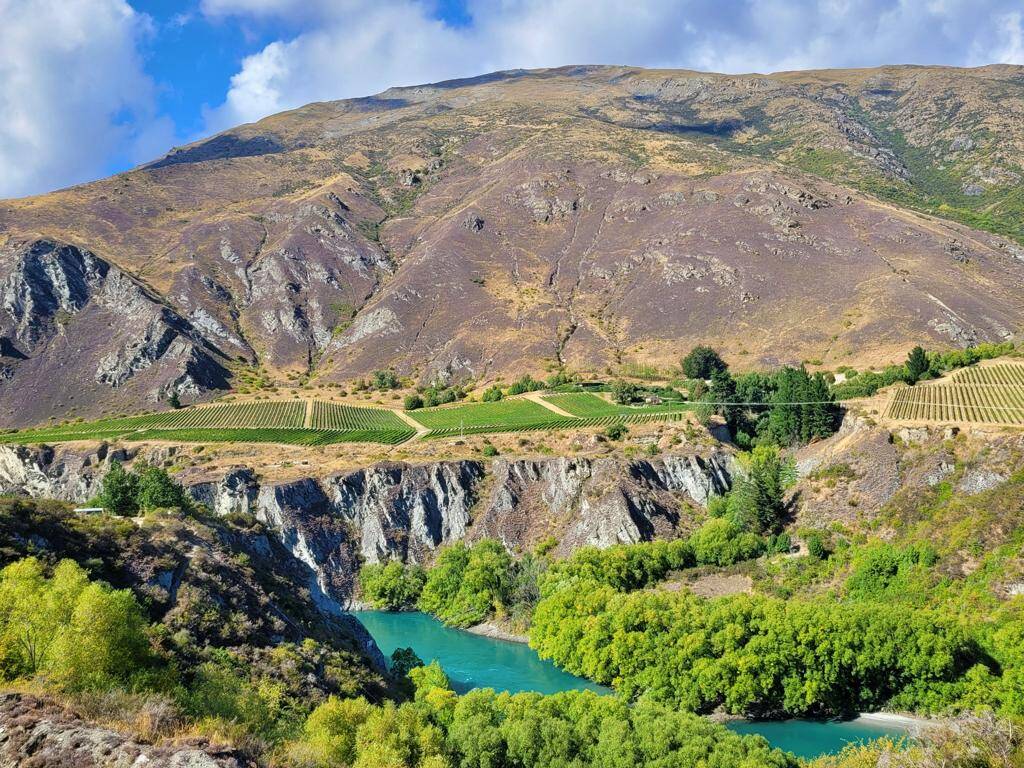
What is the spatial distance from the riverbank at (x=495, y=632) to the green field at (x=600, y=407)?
40.6m

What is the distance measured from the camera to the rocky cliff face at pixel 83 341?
144 meters

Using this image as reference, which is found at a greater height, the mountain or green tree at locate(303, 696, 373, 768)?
the mountain

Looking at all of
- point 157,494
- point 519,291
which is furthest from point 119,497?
point 519,291

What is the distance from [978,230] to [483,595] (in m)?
161

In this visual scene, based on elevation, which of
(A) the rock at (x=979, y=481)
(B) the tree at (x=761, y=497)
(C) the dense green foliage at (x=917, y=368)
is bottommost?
(B) the tree at (x=761, y=497)

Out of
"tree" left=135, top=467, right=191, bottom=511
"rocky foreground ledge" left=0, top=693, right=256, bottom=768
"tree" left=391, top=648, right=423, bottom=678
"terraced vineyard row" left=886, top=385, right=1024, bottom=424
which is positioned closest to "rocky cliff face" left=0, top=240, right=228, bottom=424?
"tree" left=135, top=467, right=191, bottom=511

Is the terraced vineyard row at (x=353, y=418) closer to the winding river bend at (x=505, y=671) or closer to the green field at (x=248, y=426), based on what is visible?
the green field at (x=248, y=426)

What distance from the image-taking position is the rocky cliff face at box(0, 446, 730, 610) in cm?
8725

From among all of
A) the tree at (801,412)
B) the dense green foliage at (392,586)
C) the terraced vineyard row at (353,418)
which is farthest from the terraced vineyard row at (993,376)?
the terraced vineyard row at (353,418)

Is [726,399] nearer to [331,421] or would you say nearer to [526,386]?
[526,386]

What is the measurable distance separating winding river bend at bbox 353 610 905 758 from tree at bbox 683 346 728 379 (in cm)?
6833

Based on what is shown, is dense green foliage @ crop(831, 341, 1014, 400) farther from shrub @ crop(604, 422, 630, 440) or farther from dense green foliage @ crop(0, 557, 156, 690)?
dense green foliage @ crop(0, 557, 156, 690)

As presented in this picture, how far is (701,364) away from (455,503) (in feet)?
185

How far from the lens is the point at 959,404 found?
8050cm
